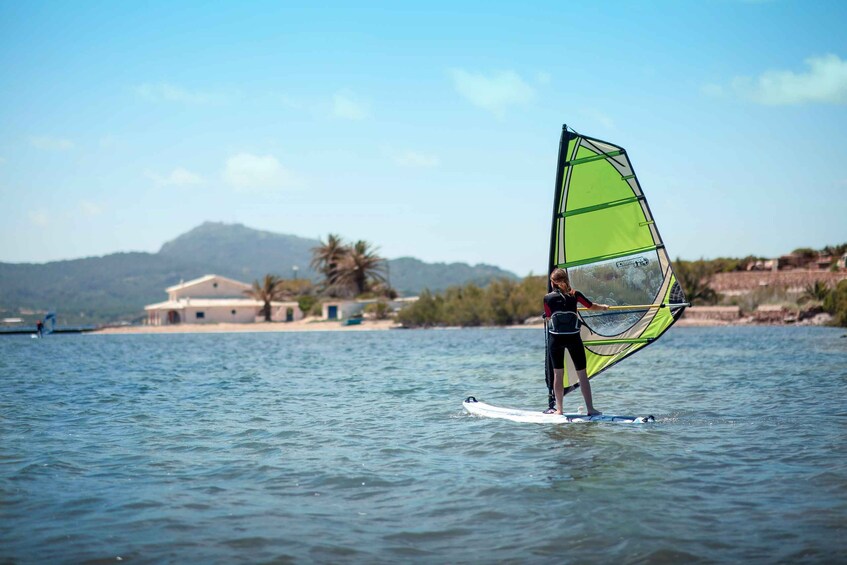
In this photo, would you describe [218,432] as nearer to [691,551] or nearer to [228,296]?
[691,551]

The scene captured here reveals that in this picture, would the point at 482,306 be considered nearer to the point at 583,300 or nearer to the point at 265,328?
the point at 265,328

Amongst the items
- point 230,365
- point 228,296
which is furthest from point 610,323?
point 228,296

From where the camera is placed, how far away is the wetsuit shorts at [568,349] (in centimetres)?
966

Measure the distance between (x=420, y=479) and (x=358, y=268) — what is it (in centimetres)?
6447

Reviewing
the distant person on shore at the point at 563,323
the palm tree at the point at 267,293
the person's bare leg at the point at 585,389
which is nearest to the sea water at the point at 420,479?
the person's bare leg at the point at 585,389

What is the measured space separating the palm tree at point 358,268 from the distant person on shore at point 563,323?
61282 millimetres

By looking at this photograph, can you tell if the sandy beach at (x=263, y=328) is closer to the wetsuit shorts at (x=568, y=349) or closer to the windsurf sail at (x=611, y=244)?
the windsurf sail at (x=611, y=244)

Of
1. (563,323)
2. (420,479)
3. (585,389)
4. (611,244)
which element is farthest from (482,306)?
(420,479)

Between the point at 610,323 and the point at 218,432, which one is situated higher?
the point at 610,323

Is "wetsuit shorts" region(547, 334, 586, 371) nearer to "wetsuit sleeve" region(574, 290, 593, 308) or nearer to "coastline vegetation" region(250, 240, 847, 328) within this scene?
"wetsuit sleeve" region(574, 290, 593, 308)

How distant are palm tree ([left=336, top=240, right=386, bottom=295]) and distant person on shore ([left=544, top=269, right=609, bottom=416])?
61282mm

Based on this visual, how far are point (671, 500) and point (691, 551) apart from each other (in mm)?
1255

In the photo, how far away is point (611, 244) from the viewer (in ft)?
34.4

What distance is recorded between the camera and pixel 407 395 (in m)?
14.8
